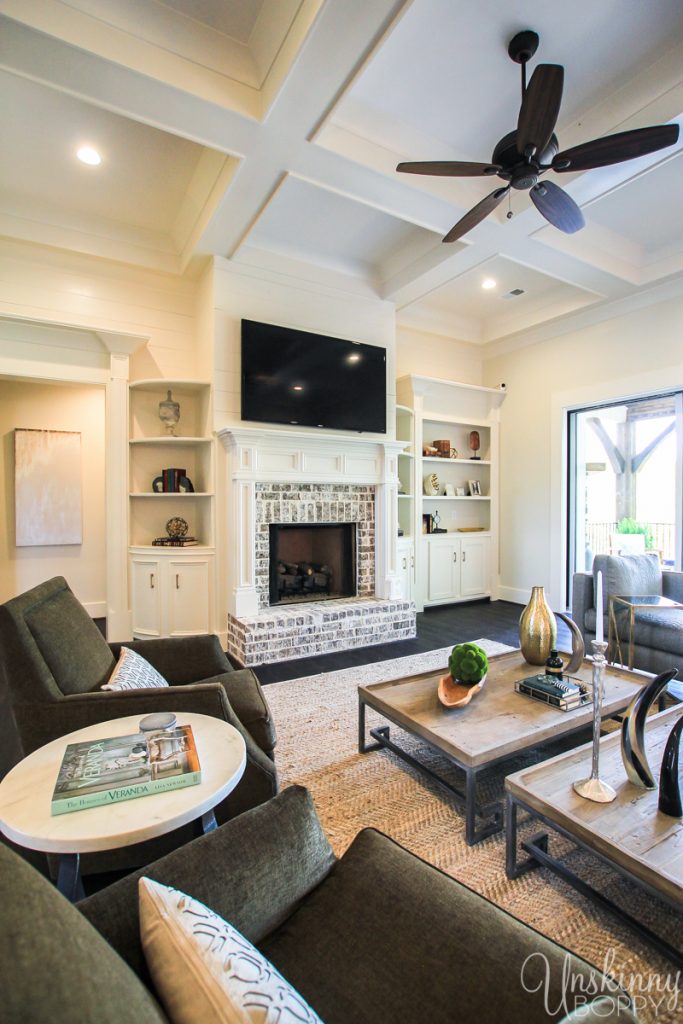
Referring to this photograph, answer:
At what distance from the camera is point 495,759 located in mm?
1707

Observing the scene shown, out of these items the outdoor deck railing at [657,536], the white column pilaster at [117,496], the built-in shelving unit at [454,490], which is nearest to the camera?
the white column pilaster at [117,496]

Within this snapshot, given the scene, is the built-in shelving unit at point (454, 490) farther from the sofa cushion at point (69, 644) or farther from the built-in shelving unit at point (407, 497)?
the sofa cushion at point (69, 644)

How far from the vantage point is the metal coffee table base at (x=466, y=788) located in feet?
5.63

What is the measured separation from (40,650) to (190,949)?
1.17 m

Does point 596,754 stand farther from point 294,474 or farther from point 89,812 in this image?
point 294,474

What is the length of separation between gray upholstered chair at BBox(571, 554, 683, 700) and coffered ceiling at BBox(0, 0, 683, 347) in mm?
2529

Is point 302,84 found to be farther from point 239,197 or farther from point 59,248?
point 59,248

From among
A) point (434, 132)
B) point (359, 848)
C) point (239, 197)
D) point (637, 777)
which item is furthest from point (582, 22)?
point (359, 848)

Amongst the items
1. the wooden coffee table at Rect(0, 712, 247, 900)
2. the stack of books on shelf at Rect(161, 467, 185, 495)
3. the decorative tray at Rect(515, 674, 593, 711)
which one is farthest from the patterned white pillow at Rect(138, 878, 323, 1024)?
the stack of books on shelf at Rect(161, 467, 185, 495)

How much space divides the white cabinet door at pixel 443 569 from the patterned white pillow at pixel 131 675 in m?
3.99

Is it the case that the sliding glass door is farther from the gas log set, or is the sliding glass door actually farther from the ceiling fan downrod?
the ceiling fan downrod

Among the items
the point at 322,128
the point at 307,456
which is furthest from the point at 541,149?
the point at 307,456

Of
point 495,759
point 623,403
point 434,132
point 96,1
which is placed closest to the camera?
point 495,759

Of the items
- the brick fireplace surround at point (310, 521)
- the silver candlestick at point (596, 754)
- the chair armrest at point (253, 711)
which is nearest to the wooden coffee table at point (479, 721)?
the silver candlestick at point (596, 754)
